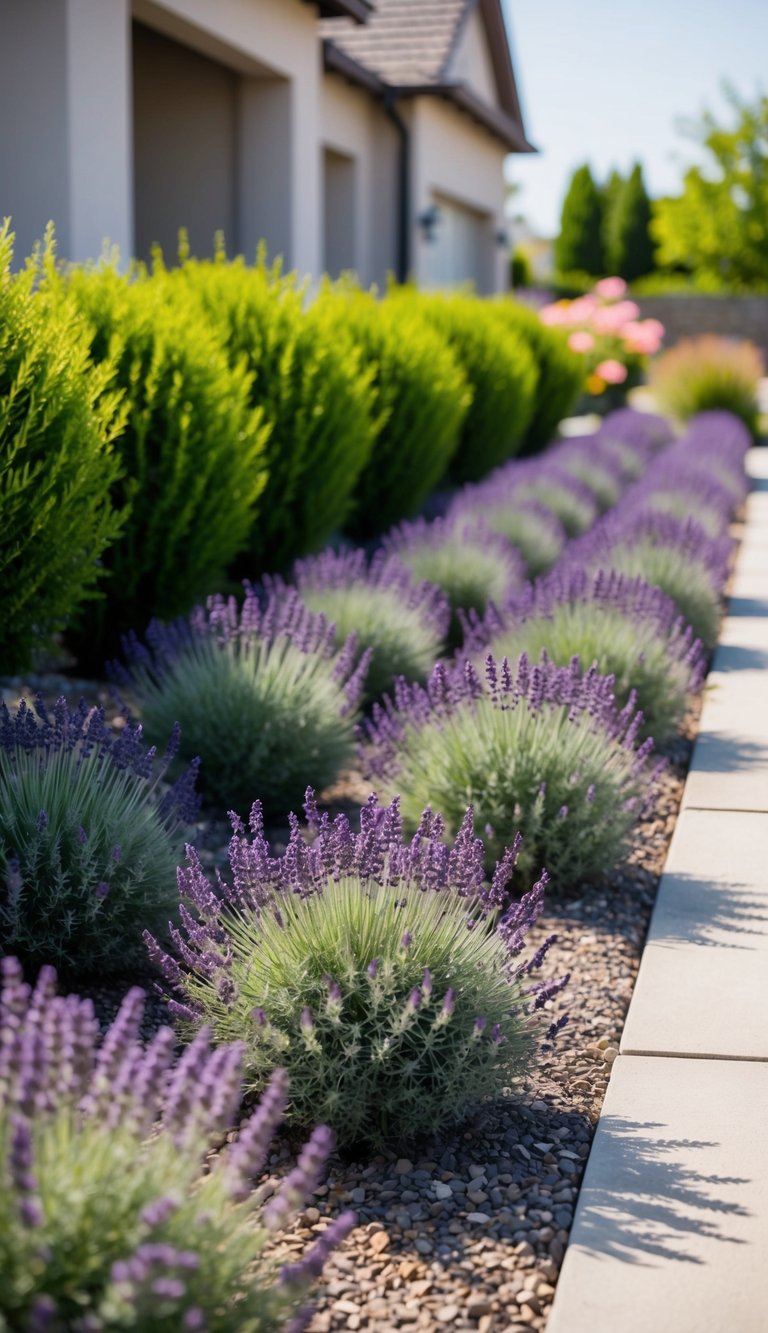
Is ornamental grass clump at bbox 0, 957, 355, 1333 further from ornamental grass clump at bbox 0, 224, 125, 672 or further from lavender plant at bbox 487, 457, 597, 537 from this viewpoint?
lavender plant at bbox 487, 457, 597, 537

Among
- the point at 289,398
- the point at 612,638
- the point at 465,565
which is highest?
the point at 289,398

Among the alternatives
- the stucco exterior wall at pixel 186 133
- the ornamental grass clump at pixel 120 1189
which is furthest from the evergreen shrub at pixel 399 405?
the ornamental grass clump at pixel 120 1189

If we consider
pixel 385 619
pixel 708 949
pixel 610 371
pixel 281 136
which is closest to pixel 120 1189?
pixel 708 949

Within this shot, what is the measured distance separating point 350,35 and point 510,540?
11.1m

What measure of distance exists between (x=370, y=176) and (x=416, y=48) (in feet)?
7.44

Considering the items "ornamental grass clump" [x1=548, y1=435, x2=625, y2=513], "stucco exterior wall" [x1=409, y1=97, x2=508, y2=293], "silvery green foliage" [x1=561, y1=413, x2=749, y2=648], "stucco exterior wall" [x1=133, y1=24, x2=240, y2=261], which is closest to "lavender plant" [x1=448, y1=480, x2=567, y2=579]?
"silvery green foliage" [x1=561, y1=413, x2=749, y2=648]

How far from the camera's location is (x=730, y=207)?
41.1 m

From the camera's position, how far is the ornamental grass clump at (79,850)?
3234 mm

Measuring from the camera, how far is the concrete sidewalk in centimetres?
222

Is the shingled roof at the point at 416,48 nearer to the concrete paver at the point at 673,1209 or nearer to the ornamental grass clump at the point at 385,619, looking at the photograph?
the ornamental grass clump at the point at 385,619

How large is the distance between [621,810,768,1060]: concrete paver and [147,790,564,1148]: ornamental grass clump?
1.60 ft

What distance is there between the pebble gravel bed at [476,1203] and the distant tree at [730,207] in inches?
1613

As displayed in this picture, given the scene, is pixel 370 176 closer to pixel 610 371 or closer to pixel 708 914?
pixel 610 371

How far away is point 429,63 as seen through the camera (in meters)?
16.2
